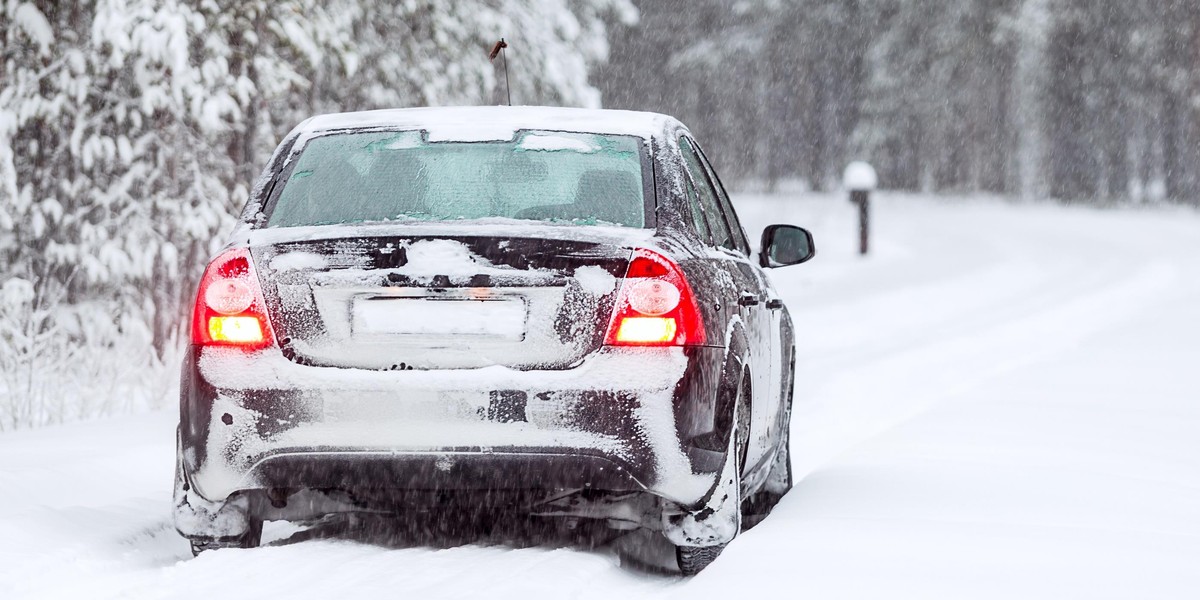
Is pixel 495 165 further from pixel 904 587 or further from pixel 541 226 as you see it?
pixel 904 587

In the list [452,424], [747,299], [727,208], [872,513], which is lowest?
[872,513]

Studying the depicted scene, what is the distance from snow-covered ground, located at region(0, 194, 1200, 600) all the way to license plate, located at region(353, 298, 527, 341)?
2.34 ft

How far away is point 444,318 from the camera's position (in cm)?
457

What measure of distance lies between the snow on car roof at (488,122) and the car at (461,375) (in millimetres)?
458

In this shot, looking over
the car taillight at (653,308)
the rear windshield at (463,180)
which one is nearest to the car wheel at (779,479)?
the rear windshield at (463,180)

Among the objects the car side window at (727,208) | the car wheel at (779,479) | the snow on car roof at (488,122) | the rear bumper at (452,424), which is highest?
the snow on car roof at (488,122)

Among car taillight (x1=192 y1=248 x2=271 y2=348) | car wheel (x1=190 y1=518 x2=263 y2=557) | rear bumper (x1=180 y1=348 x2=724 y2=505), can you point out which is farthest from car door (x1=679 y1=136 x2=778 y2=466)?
car wheel (x1=190 y1=518 x2=263 y2=557)

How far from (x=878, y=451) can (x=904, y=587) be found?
9.09ft

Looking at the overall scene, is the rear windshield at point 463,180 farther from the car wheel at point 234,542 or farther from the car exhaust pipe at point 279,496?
the car wheel at point 234,542

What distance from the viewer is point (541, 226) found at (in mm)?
4773

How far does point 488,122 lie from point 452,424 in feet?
4.16

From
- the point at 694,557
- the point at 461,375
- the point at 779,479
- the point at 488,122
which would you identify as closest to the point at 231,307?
the point at 461,375

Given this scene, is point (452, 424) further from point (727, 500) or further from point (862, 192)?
point (862, 192)

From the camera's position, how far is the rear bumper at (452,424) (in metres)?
4.55
